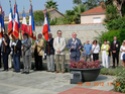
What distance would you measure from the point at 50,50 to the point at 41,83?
2.48m

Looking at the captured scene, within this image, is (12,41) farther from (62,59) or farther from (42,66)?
(62,59)

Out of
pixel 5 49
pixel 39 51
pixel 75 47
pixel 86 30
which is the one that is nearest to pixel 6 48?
pixel 5 49

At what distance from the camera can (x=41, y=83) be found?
9.98 meters

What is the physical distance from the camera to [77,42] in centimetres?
1176

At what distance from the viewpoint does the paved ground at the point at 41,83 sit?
352 inches

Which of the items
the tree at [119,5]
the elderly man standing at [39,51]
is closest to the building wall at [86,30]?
the tree at [119,5]

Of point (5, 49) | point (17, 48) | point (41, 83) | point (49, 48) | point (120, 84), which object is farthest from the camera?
point (5, 49)

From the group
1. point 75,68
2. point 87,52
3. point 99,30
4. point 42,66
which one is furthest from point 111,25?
point 75,68

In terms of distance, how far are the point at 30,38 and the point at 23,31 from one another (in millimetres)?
581

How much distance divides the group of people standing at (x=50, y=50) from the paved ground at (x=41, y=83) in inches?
22.4

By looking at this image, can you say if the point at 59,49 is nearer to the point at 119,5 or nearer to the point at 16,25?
the point at 16,25

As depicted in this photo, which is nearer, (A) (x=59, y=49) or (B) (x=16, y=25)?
(A) (x=59, y=49)

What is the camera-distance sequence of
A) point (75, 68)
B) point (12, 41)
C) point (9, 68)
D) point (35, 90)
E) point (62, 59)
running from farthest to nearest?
1. point (9, 68)
2. point (12, 41)
3. point (62, 59)
4. point (75, 68)
5. point (35, 90)

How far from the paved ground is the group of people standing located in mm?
569
